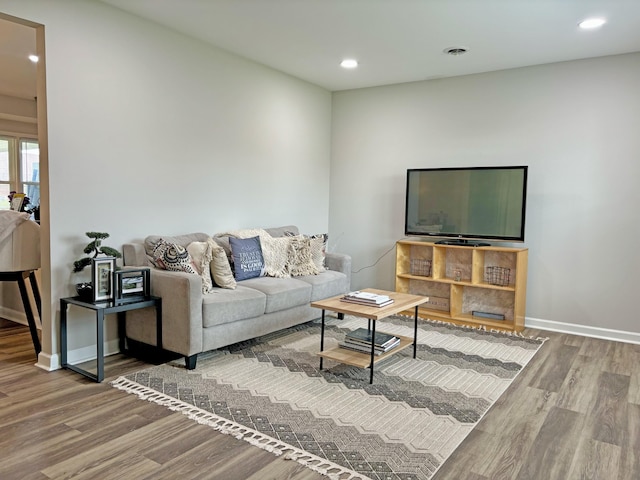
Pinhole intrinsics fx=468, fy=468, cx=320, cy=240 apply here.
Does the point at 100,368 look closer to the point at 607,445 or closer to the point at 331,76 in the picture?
the point at 607,445

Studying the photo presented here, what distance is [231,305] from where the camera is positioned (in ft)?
11.0

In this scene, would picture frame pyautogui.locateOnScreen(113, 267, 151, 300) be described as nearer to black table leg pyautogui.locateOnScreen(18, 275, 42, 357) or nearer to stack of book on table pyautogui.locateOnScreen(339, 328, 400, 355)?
black table leg pyautogui.locateOnScreen(18, 275, 42, 357)

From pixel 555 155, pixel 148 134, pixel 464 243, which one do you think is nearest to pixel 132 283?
pixel 148 134

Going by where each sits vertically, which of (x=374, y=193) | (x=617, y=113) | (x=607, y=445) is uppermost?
(x=617, y=113)

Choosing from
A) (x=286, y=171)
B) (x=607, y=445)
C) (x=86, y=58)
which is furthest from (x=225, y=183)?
(x=607, y=445)

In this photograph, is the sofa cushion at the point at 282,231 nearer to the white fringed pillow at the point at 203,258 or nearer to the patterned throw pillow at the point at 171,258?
the white fringed pillow at the point at 203,258

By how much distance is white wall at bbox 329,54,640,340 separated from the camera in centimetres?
416

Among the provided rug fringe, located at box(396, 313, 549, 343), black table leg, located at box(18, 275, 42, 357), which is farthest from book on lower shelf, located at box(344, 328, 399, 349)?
black table leg, located at box(18, 275, 42, 357)

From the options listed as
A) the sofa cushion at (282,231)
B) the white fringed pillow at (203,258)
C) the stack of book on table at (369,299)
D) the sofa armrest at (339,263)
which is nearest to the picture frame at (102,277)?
the white fringed pillow at (203,258)

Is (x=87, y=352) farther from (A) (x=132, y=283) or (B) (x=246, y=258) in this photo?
(B) (x=246, y=258)

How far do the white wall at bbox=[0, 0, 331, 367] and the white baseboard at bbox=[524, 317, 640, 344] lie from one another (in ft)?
9.19

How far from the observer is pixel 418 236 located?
5.14 meters

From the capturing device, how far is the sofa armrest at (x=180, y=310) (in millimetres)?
3096

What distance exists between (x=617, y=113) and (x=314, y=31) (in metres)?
2.77
